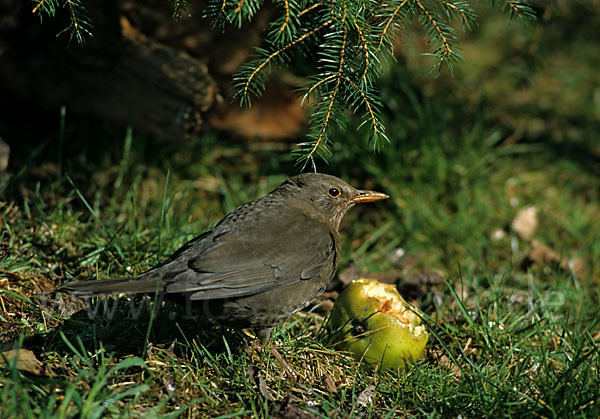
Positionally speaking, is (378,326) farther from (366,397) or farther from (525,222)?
(525,222)

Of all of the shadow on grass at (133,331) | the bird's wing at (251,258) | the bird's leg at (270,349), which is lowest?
the bird's leg at (270,349)

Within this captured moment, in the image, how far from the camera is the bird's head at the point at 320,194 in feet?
12.4

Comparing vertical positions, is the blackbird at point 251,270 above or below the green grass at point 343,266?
above

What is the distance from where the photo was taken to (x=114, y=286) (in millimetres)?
2863

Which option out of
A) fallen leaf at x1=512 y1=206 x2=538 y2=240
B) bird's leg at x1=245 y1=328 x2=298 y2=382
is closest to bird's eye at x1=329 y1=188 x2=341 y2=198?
bird's leg at x1=245 y1=328 x2=298 y2=382

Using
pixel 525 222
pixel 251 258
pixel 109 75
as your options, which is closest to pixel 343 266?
pixel 251 258

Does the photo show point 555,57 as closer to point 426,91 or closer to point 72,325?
point 426,91

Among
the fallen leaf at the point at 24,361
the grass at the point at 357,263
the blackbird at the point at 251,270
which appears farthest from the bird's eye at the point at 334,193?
the fallen leaf at the point at 24,361

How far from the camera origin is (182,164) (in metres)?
5.26

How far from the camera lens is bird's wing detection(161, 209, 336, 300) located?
10.1ft

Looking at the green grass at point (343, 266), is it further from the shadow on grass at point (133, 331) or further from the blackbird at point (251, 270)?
the blackbird at point (251, 270)

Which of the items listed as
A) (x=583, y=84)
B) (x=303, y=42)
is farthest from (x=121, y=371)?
(x=583, y=84)

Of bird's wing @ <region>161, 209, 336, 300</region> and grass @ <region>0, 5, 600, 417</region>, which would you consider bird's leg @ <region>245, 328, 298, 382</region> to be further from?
bird's wing @ <region>161, 209, 336, 300</region>

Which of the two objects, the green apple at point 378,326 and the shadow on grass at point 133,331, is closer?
the shadow on grass at point 133,331
